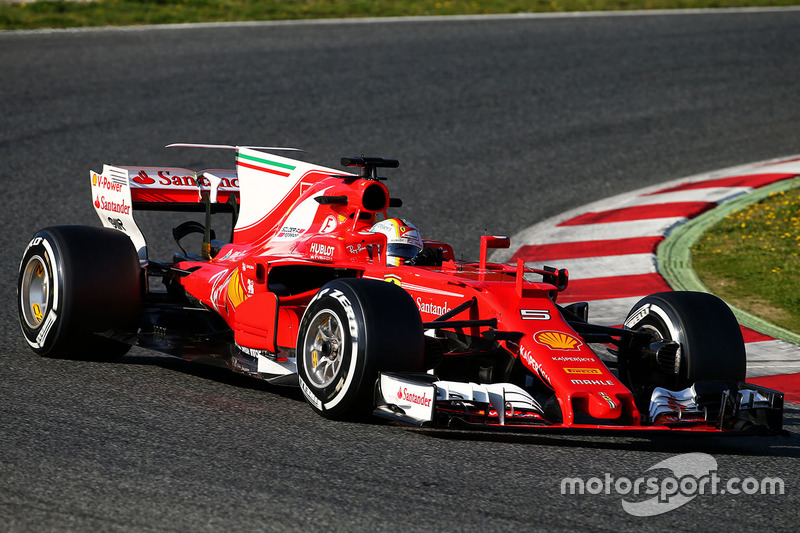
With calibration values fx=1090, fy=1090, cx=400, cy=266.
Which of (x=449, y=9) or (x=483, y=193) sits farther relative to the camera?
(x=449, y=9)

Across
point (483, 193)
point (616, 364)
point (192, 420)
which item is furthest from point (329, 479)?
point (483, 193)

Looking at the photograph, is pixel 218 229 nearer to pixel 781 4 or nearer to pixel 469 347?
pixel 469 347

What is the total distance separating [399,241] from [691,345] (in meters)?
1.71

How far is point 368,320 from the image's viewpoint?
17.1 feet

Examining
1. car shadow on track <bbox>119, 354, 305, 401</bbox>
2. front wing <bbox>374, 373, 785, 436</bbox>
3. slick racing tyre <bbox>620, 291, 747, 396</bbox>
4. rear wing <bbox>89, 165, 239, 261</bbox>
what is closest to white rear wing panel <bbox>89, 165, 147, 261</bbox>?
rear wing <bbox>89, 165, 239, 261</bbox>

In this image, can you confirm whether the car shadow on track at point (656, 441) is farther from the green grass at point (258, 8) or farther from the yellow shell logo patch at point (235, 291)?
the green grass at point (258, 8)

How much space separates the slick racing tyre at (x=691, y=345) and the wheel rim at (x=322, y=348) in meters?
1.67

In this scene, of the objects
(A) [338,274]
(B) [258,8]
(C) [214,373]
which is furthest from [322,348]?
(B) [258,8]

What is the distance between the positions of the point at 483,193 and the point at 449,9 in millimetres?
8614

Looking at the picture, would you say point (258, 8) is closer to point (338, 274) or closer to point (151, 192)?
point (151, 192)

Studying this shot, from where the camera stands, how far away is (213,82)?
1477 cm

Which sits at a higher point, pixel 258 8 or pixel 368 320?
pixel 258 8

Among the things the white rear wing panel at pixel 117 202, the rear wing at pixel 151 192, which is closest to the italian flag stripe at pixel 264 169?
the rear wing at pixel 151 192

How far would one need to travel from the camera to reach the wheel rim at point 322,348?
5480 mm
